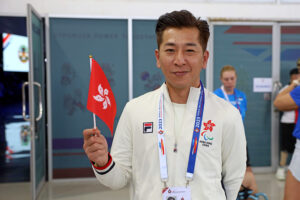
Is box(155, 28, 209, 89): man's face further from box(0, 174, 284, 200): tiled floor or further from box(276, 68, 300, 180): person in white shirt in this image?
box(276, 68, 300, 180): person in white shirt

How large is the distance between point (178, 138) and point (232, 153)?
0.25 m

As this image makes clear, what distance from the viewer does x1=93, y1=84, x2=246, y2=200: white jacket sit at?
1118 millimetres

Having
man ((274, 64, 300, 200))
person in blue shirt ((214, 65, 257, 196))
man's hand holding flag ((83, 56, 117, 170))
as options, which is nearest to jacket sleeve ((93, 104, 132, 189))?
man's hand holding flag ((83, 56, 117, 170))

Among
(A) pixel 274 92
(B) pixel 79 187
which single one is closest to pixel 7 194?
(B) pixel 79 187

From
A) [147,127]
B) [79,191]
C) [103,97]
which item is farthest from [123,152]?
[79,191]

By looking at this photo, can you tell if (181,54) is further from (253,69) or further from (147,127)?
(253,69)

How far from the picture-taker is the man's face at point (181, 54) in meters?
1.11

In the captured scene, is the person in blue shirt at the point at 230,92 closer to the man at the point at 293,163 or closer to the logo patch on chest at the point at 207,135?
the man at the point at 293,163

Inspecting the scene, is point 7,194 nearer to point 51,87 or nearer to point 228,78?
point 51,87

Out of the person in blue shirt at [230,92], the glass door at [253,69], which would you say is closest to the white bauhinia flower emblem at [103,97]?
the person in blue shirt at [230,92]

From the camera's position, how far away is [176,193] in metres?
1.09

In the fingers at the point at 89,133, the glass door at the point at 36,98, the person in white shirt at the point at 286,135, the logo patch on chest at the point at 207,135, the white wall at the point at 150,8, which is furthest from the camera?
the person in white shirt at the point at 286,135

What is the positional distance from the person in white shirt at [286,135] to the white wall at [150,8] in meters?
1.06

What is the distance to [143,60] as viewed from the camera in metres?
4.36
